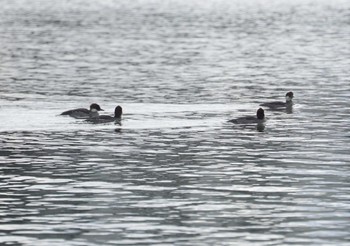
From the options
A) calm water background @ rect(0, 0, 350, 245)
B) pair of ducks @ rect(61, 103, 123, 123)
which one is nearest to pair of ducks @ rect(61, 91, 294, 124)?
pair of ducks @ rect(61, 103, 123, 123)

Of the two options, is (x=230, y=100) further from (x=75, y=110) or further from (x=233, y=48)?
(x=233, y=48)

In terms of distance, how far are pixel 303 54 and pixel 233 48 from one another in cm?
1113

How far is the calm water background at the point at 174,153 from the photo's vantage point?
28.6 meters

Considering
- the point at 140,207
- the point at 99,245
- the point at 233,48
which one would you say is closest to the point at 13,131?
the point at 140,207

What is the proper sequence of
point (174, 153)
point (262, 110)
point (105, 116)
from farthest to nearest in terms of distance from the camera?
point (105, 116) < point (262, 110) < point (174, 153)

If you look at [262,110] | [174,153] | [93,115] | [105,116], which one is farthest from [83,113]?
[174,153]

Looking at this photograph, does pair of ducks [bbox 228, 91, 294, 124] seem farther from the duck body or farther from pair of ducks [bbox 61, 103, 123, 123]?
the duck body

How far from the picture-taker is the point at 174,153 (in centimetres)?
4062

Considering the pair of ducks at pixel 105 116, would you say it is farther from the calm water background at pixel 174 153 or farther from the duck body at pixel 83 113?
the calm water background at pixel 174 153

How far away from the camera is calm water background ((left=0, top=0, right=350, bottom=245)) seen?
93.7ft

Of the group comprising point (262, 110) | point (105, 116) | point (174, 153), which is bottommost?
point (174, 153)

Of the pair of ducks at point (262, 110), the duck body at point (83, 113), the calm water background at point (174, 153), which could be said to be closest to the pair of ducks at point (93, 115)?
the duck body at point (83, 113)

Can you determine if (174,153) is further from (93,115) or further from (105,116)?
(93,115)

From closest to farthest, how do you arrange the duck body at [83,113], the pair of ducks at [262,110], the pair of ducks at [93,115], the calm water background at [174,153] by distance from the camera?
the calm water background at [174,153], the pair of ducks at [262,110], the pair of ducks at [93,115], the duck body at [83,113]
